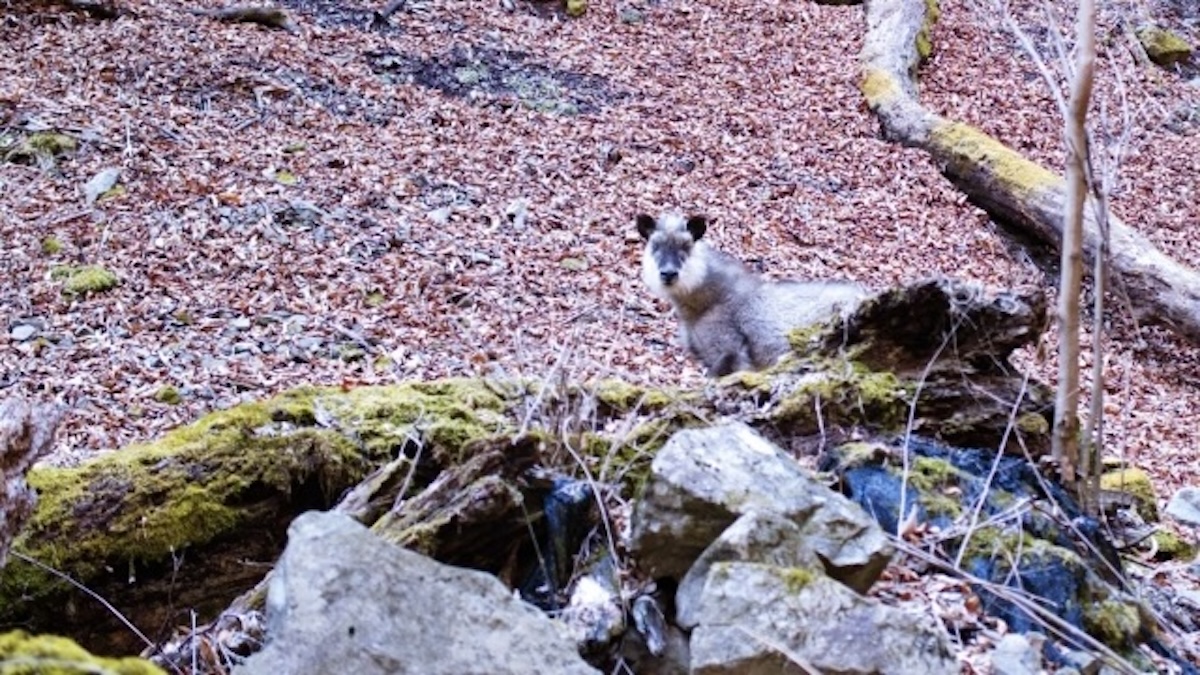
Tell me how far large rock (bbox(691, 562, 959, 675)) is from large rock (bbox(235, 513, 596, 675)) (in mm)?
410

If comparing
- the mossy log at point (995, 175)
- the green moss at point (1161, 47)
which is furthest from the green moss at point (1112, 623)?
the green moss at point (1161, 47)

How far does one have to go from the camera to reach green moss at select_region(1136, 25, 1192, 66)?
55.0 feet

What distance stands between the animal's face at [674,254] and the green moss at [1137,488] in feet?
9.37

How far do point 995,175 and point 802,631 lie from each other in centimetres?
988

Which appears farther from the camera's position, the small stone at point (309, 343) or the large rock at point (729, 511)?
the small stone at point (309, 343)

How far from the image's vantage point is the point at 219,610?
415cm

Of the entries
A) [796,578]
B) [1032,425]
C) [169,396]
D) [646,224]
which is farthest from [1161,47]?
[796,578]

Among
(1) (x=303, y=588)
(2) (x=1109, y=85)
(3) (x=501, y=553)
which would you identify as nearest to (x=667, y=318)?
(3) (x=501, y=553)

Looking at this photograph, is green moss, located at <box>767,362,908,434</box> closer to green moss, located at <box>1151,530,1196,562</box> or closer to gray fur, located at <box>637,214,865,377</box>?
green moss, located at <box>1151,530,1196,562</box>

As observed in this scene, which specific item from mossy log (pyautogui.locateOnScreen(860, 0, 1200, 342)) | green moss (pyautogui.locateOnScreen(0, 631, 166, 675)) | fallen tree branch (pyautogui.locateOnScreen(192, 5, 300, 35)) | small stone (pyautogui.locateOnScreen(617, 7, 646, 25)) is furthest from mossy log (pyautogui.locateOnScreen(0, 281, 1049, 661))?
small stone (pyautogui.locateOnScreen(617, 7, 646, 25))

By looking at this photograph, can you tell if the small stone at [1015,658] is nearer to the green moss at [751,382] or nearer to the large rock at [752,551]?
the large rock at [752,551]

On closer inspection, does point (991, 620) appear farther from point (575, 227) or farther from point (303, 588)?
point (575, 227)

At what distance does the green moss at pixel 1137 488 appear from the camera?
5811 mm

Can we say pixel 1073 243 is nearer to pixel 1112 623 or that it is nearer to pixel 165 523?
pixel 1112 623
